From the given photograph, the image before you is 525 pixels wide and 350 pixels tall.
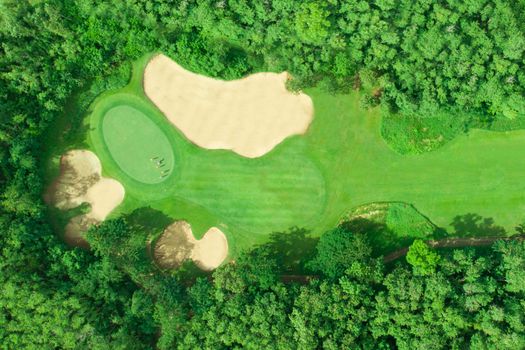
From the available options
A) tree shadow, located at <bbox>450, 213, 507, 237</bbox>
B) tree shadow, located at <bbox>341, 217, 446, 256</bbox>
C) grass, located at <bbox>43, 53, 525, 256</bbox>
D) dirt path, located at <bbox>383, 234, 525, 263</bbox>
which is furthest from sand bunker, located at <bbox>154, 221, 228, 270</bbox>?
tree shadow, located at <bbox>450, 213, 507, 237</bbox>

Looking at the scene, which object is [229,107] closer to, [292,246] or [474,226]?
[292,246]

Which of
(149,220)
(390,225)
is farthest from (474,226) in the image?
(149,220)

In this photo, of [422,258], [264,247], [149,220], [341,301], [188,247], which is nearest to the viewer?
[341,301]

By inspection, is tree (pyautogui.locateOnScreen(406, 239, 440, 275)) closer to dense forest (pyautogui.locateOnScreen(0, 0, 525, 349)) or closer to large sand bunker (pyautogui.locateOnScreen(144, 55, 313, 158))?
dense forest (pyautogui.locateOnScreen(0, 0, 525, 349))

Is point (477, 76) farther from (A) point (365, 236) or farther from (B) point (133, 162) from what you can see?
(B) point (133, 162)

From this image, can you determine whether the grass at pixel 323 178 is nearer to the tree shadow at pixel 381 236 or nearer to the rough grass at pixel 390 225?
the rough grass at pixel 390 225

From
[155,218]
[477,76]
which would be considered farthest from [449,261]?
[155,218]
